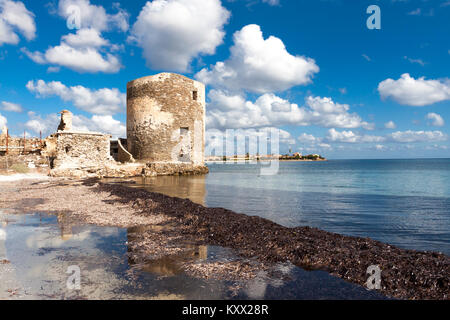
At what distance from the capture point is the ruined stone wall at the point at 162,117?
770 inches

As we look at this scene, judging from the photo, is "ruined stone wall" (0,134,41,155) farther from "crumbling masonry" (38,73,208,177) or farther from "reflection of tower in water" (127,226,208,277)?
"reflection of tower in water" (127,226,208,277)

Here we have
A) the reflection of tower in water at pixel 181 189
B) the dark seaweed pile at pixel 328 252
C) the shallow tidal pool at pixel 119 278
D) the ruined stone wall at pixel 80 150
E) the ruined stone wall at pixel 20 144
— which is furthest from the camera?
the ruined stone wall at pixel 20 144

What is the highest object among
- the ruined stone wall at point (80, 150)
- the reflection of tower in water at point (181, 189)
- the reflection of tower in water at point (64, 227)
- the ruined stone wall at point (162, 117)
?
the ruined stone wall at point (162, 117)

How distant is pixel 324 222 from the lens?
22.3 ft

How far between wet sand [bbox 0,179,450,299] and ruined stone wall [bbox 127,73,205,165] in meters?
12.7

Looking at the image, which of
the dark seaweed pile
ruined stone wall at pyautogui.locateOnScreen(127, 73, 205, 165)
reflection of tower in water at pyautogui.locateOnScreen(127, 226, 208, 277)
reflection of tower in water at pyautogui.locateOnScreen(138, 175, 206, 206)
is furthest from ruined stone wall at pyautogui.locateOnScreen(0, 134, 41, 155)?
reflection of tower in water at pyautogui.locateOnScreen(127, 226, 208, 277)

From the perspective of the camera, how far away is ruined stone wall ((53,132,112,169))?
15.9 meters

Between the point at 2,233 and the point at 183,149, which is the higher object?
the point at 183,149

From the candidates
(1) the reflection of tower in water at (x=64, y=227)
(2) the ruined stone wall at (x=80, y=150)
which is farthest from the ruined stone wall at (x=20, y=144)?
(1) the reflection of tower in water at (x=64, y=227)

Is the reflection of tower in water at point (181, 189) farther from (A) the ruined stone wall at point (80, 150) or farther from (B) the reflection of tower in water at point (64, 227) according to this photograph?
(A) the ruined stone wall at point (80, 150)

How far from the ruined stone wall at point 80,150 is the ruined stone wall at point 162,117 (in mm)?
2985
